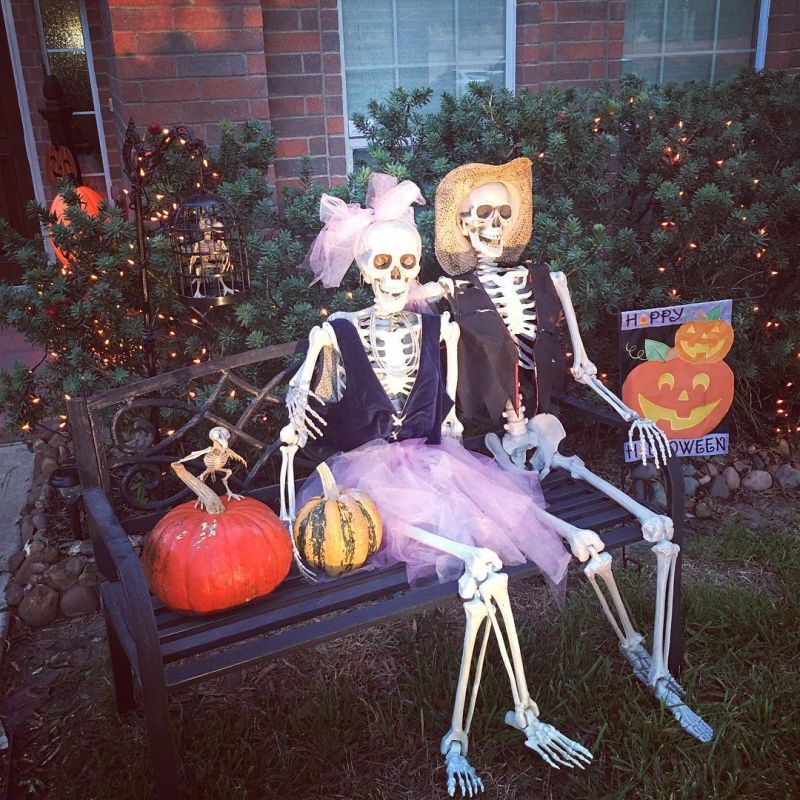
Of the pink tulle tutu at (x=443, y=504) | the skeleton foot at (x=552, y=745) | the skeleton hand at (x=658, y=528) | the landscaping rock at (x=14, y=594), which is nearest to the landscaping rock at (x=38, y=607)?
the landscaping rock at (x=14, y=594)

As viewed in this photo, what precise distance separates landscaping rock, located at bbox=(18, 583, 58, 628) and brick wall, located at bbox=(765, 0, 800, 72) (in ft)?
19.4

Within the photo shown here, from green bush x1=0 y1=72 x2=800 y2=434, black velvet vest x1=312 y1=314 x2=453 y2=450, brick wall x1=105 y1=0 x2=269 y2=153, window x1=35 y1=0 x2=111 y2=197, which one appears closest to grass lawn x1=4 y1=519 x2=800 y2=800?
black velvet vest x1=312 y1=314 x2=453 y2=450

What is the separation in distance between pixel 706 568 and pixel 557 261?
1.55 meters

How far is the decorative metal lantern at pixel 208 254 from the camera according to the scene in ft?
11.1

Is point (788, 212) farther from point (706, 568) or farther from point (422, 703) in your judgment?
point (422, 703)

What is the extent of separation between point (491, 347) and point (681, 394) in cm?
147

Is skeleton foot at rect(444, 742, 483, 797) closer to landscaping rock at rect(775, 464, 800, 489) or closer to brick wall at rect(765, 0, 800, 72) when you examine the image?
landscaping rock at rect(775, 464, 800, 489)

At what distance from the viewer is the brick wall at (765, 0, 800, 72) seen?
235 inches

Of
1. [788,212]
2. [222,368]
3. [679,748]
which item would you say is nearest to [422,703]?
[679,748]

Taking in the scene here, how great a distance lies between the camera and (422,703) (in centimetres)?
288

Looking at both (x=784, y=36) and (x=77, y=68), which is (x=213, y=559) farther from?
(x=77, y=68)

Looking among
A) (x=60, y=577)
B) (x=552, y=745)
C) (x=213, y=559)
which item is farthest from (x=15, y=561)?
(x=552, y=745)

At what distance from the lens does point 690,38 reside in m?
5.97

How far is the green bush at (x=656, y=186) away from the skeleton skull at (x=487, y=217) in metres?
0.83
